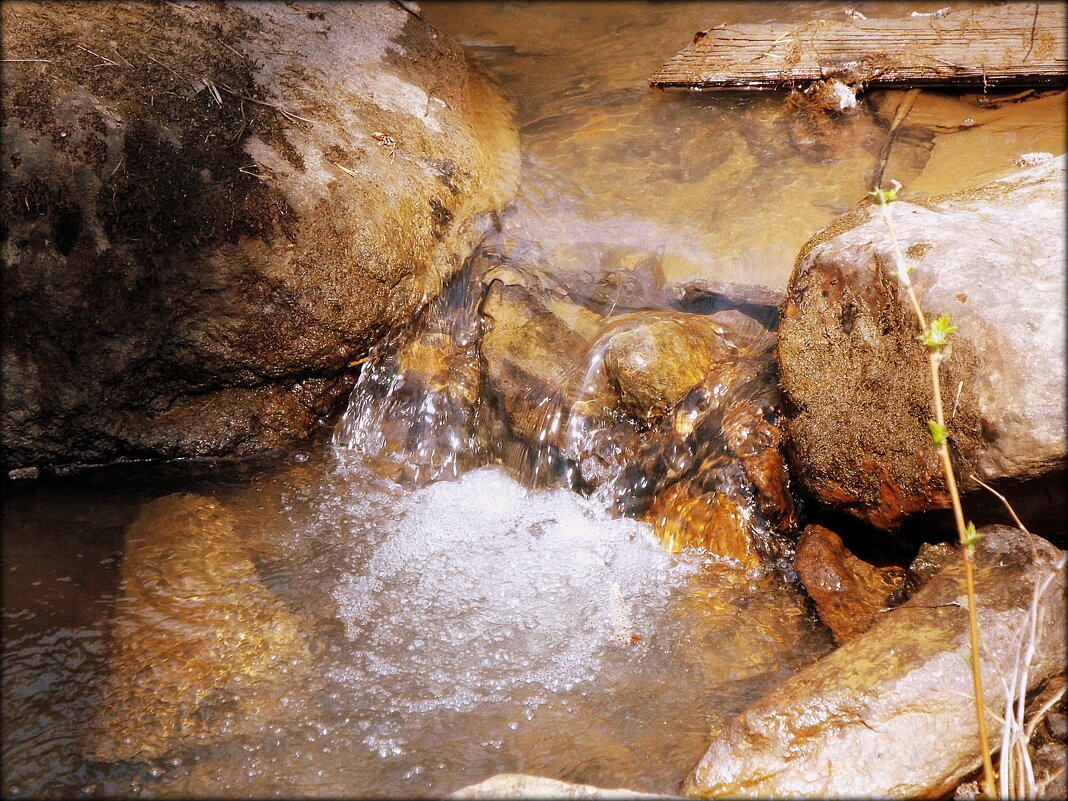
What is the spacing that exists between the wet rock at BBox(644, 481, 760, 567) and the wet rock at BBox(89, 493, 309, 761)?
1.66 metres

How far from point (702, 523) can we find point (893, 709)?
1.29 metres

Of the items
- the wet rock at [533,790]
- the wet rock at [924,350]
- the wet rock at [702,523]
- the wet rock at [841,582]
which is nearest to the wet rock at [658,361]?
the wet rock at [702,523]

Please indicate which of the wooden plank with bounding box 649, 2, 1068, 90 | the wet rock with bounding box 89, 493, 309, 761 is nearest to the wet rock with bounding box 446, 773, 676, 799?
the wet rock with bounding box 89, 493, 309, 761

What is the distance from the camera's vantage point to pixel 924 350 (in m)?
2.70

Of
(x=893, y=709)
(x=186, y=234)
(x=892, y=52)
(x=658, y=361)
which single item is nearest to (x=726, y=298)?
(x=658, y=361)

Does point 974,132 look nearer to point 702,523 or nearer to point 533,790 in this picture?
point 702,523

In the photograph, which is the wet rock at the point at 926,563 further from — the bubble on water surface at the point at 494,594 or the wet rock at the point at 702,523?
the bubble on water surface at the point at 494,594

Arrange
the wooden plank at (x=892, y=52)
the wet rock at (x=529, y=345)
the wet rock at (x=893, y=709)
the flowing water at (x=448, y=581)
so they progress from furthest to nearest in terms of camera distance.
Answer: the wooden plank at (x=892, y=52) → the wet rock at (x=529, y=345) → the flowing water at (x=448, y=581) → the wet rock at (x=893, y=709)

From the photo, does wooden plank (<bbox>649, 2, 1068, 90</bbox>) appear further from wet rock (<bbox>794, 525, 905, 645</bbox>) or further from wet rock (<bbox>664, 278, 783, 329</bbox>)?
wet rock (<bbox>794, 525, 905, 645</bbox>)

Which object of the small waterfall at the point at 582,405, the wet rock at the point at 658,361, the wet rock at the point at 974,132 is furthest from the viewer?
the wet rock at the point at 974,132

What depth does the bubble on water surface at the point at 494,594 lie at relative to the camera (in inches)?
107

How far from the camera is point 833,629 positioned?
2854 millimetres

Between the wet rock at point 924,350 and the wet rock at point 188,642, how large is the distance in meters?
2.23

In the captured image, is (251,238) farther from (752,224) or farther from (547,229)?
(752,224)
